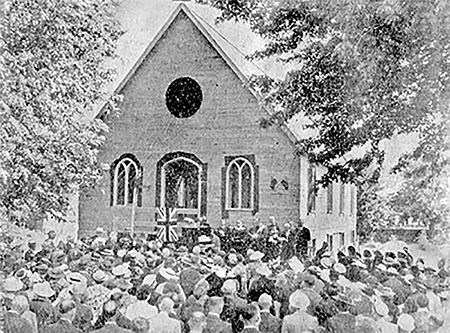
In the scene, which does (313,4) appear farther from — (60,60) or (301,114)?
(60,60)

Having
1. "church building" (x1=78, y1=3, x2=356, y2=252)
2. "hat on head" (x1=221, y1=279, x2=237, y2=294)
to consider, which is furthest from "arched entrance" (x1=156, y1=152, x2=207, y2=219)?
"hat on head" (x1=221, y1=279, x2=237, y2=294)

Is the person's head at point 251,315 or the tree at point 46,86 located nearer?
the person's head at point 251,315

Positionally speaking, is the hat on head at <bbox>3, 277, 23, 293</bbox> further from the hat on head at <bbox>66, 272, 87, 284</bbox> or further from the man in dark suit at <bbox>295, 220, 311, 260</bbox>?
the man in dark suit at <bbox>295, 220, 311, 260</bbox>

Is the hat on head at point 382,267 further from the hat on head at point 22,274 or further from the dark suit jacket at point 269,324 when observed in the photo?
the hat on head at point 22,274

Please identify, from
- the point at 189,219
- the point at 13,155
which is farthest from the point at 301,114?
the point at 13,155

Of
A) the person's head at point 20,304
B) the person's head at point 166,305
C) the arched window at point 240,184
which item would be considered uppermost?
the arched window at point 240,184

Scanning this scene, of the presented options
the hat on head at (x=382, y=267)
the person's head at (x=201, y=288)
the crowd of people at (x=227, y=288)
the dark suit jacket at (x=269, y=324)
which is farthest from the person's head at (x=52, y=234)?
the hat on head at (x=382, y=267)

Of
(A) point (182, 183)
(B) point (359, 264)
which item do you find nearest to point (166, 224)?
(A) point (182, 183)
